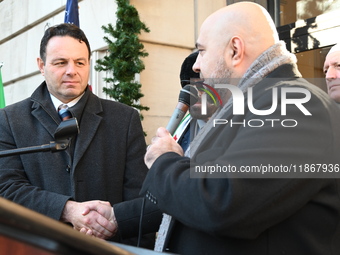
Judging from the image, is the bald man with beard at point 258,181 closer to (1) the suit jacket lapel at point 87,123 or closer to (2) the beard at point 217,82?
(2) the beard at point 217,82

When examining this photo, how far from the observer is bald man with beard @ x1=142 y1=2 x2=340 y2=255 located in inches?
61.9

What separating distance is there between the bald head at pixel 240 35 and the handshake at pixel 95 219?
1.04 metres

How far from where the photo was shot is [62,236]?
2.60ft

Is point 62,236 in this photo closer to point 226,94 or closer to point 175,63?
point 226,94

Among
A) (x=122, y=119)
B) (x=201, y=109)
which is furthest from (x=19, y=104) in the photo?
(x=201, y=109)

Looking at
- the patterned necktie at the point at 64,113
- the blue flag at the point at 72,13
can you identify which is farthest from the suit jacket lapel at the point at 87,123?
the blue flag at the point at 72,13

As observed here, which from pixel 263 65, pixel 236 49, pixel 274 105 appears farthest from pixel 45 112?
pixel 274 105

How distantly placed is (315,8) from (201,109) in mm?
4504

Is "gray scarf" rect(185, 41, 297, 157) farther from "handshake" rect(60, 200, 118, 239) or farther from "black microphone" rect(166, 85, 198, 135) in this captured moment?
"handshake" rect(60, 200, 118, 239)

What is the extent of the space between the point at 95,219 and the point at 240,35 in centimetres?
122

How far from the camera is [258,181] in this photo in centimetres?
158

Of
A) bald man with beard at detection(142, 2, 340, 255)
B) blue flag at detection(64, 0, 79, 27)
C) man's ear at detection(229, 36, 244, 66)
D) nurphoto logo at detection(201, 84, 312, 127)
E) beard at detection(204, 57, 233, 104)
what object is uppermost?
blue flag at detection(64, 0, 79, 27)

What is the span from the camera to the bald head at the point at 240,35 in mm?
1986

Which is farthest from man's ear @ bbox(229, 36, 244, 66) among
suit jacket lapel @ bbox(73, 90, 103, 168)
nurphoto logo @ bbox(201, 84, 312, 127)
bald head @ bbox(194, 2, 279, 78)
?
suit jacket lapel @ bbox(73, 90, 103, 168)
